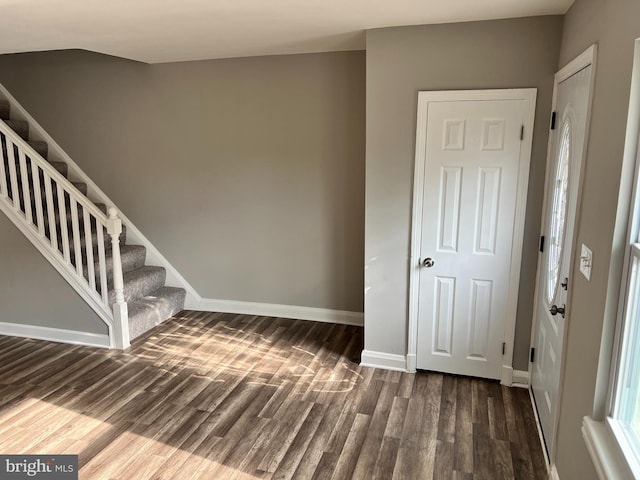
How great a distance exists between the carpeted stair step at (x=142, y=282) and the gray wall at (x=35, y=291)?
290mm

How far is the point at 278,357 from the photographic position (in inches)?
145

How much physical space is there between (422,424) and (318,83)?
2.73m

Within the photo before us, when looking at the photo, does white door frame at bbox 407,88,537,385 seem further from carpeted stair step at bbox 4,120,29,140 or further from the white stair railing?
carpeted stair step at bbox 4,120,29,140

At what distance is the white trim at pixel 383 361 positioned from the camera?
3430 mm

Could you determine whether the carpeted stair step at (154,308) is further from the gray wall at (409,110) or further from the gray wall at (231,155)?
the gray wall at (409,110)

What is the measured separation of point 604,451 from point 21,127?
210 inches

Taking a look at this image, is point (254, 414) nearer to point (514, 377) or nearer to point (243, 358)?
point (243, 358)

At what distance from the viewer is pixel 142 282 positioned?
437cm

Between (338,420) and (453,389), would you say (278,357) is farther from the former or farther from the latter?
(453,389)

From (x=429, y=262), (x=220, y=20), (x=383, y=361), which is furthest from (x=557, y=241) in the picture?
(x=220, y=20)

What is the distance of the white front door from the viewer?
2.24 m

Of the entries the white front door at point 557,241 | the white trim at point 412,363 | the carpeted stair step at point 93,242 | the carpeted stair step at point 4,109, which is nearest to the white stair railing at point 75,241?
the carpeted stair step at point 93,242

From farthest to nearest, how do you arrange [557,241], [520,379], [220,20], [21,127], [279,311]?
[21,127] < [279,311] < [520,379] < [220,20] < [557,241]

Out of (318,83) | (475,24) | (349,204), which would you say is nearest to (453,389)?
(349,204)
